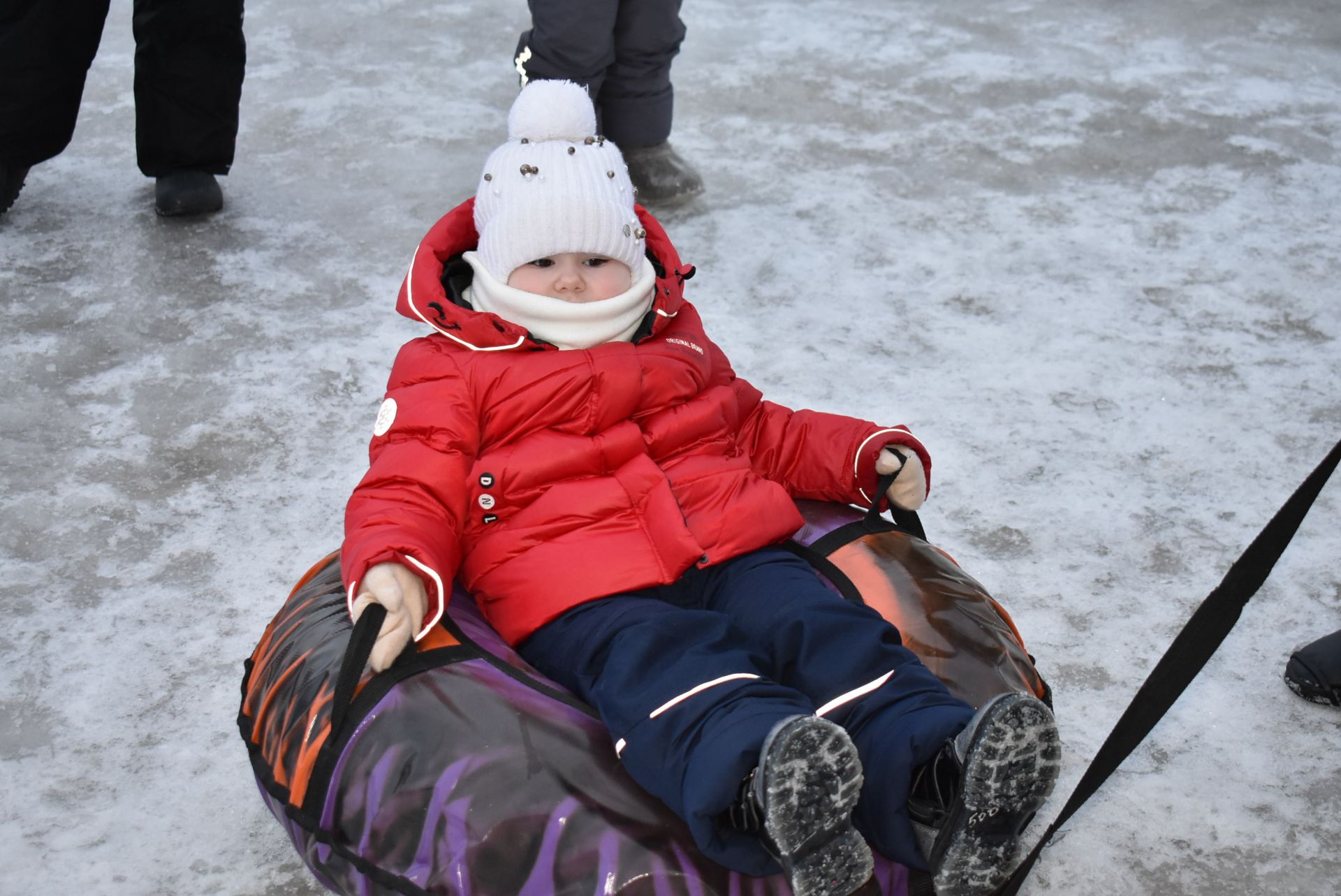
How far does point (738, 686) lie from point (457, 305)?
2.05 ft

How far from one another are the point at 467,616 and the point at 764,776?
0.48 meters

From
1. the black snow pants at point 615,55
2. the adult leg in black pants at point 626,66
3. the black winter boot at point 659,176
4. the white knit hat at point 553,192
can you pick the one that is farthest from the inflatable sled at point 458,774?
the black winter boot at point 659,176

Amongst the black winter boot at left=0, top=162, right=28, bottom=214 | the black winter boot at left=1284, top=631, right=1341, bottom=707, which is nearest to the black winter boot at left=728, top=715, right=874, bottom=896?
the black winter boot at left=1284, top=631, right=1341, bottom=707

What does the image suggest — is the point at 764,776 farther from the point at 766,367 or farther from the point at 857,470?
the point at 766,367

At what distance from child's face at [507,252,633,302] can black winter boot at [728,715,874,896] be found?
0.66m

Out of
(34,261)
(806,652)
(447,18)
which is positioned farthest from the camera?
(447,18)

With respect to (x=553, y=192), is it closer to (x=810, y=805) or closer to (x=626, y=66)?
(x=810, y=805)

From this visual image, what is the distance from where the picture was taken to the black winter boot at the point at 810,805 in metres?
1.23

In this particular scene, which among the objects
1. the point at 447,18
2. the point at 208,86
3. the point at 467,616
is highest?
the point at 467,616

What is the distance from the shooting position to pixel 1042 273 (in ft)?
10.3

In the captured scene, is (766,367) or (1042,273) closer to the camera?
(766,367)

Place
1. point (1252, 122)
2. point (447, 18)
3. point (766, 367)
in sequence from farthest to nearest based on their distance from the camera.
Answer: point (447, 18) → point (1252, 122) → point (766, 367)

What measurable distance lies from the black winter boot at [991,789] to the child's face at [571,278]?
2.34ft

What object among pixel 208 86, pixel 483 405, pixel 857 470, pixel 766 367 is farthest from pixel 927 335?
pixel 208 86
